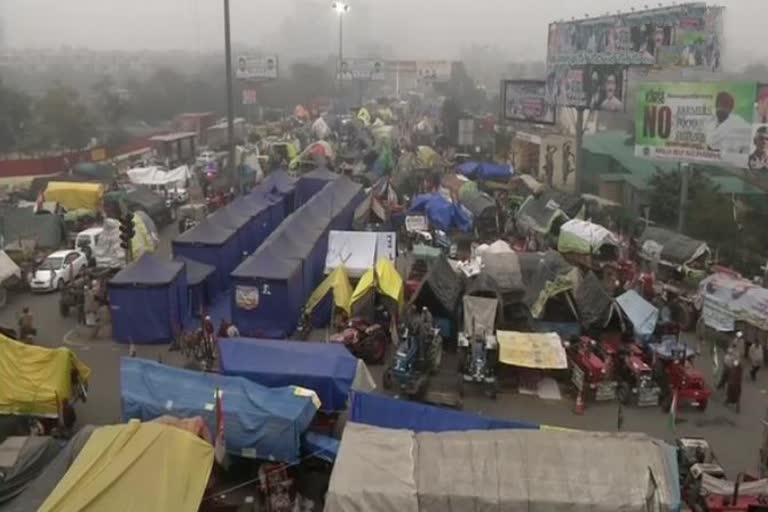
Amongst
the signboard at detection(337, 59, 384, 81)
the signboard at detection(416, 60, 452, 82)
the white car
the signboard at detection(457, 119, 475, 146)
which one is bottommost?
the white car

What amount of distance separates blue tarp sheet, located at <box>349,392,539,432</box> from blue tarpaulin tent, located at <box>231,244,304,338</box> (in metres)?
6.81

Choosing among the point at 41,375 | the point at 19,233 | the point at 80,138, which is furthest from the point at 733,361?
the point at 80,138

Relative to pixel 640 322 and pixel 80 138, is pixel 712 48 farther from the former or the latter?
pixel 80 138

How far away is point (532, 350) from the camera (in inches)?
587

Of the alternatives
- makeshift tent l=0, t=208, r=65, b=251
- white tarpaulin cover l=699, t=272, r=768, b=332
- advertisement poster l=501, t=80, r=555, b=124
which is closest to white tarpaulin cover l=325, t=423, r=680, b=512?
white tarpaulin cover l=699, t=272, r=768, b=332

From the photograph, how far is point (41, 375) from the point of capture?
1248 centimetres

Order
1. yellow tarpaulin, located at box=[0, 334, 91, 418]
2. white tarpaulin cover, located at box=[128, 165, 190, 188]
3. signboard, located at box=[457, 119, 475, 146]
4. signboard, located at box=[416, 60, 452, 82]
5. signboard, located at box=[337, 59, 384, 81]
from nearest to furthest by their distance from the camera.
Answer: yellow tarpaulin, located at box=[0, 334, 91, 418]
white tarpaulin cover, located at box=[128, 165, 190, 188]
signboard, located at box=[457, 119, 475, 146]
signboard, located at box=[337, 59, 384, 81]
signboard, located at box=[416, 60, 452, 82]

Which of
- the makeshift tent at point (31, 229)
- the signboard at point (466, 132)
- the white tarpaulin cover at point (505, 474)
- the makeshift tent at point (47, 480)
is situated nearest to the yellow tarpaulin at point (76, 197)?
the makeshift tent at point (31, 229)

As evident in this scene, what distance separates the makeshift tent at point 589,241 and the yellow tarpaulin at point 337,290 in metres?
7.29

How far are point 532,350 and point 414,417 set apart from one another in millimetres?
4824

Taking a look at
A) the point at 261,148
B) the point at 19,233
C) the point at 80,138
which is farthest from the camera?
the point at 80,138

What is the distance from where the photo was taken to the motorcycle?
16.2 metres

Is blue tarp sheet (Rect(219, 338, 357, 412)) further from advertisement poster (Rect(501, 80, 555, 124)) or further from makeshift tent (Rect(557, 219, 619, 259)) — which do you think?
advertisement poster (Rect(501, 80, 555, 124))

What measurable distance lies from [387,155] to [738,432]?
31.1 metres
